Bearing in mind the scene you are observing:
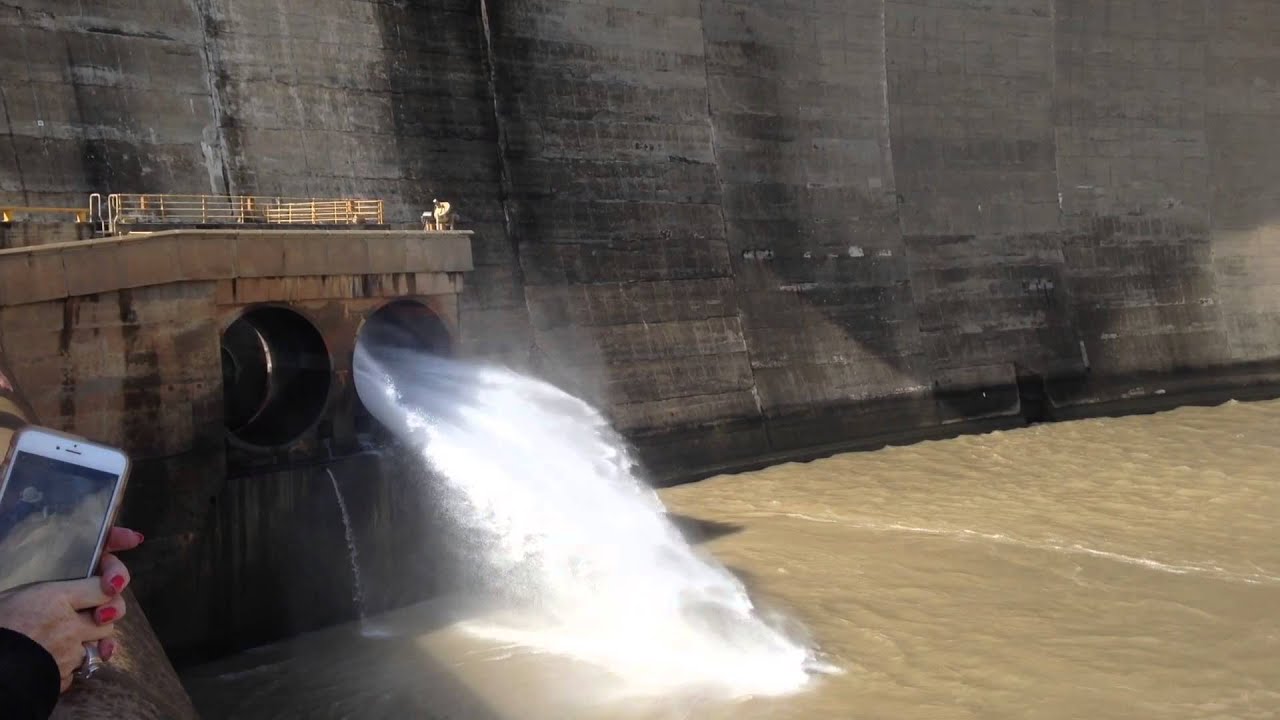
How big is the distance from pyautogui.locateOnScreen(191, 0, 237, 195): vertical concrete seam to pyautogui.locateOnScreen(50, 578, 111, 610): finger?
12839 mm

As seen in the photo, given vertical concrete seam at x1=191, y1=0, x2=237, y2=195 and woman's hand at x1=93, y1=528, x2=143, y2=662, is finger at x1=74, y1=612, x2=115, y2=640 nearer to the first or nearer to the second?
woman's hand at x1=93, y1=528, x2=143, y2=662

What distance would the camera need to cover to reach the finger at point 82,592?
2.59 metres

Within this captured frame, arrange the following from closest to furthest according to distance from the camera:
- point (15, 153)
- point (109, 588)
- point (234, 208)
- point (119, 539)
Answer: point (109, 588), point (119, 539), point (15, 153), point (234, 208)

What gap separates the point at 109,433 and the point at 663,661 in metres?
5.26

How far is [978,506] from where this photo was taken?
15.6 m

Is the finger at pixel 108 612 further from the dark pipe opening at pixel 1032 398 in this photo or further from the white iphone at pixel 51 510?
the dark pipe opening at pixel 1032 398

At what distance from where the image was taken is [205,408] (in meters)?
9.97

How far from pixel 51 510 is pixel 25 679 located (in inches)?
26.5

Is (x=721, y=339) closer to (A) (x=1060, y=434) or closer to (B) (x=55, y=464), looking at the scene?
(A) (x=1060, y=434)

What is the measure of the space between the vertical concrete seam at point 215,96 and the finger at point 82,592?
12.8 metres

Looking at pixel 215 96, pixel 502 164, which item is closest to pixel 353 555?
pixel 215 96

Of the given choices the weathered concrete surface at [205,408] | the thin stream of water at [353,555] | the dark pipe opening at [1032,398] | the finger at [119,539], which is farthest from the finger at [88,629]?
the dark pipe opening at [1032,398]

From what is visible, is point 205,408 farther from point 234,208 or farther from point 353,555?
point 234,208

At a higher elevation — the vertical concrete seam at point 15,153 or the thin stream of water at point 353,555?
the vertical concrete seam at point 15,153
